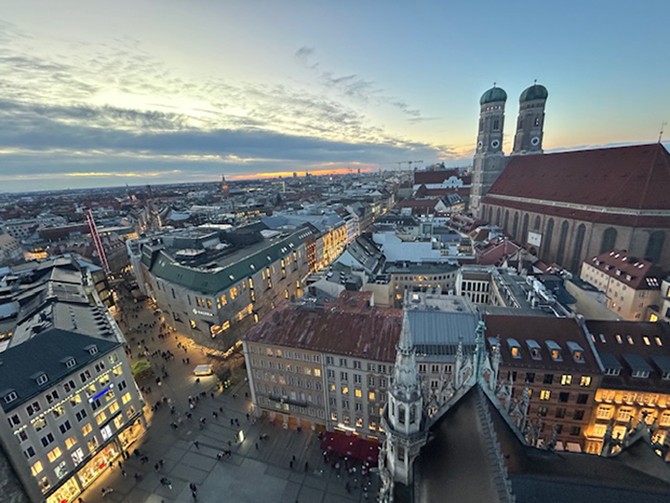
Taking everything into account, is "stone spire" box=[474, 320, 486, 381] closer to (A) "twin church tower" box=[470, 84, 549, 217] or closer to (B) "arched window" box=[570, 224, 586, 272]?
(B) "arched window" box=[570, 224, 586, 272]

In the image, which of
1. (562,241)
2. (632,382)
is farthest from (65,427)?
(562,241)

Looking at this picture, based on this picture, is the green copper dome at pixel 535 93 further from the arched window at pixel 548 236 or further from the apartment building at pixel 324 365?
the apartment building at pixel 324 365

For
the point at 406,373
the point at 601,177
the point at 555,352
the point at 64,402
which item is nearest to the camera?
the point at 406,373

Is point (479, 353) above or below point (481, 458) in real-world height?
above

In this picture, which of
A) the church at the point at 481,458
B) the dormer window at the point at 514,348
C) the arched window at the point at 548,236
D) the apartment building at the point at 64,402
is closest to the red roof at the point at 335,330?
the dormer window at the point at 514,348

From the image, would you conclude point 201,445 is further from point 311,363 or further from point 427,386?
point 427,386

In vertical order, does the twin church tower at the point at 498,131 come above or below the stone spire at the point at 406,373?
above

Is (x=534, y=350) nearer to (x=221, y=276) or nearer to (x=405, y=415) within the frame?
(x=405, y=415)
